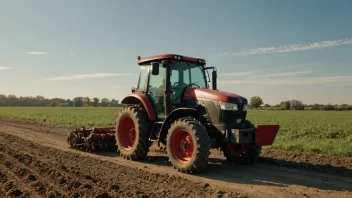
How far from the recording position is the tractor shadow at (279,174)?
564 centimetres

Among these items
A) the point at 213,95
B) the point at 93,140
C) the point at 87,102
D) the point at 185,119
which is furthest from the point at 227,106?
the point at 87,102

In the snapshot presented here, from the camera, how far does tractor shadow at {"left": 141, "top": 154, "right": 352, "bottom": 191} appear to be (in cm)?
564

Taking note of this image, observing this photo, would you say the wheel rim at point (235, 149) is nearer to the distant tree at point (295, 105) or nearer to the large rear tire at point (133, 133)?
the large rear tire at point (133, 133)

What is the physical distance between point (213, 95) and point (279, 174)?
84.4 inches

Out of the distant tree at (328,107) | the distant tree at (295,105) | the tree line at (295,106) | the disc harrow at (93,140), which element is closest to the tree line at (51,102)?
the tree line at (295,106)

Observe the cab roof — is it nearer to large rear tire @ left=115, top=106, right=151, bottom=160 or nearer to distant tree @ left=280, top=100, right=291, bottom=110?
large rear tire @ left=115, top=106, right=151, bottom=160

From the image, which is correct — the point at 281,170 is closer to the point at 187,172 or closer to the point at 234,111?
the point at 234,111

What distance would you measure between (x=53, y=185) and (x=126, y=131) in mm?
3747

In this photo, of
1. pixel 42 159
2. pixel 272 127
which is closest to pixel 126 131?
pixel 42 159

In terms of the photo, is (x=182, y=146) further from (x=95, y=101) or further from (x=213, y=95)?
(x=95, y=101)

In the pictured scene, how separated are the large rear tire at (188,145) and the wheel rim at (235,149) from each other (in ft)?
4.89

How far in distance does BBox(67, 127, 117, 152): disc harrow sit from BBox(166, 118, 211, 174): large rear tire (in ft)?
10.3

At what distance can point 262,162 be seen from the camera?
25.6ft

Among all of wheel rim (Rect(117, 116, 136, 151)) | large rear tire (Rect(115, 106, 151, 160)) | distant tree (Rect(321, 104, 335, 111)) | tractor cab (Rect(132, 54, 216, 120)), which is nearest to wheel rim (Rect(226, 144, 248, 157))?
tractor cab (Rect(132, 54, 216, 120))
